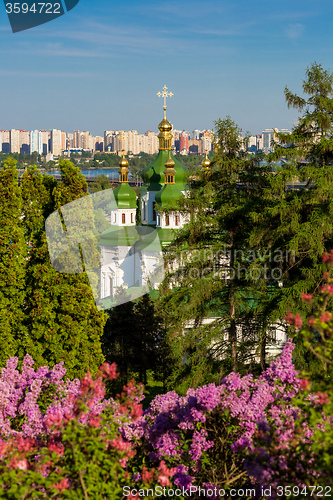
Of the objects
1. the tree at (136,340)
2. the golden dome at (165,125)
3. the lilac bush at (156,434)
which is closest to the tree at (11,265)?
the lilac bush at (156,434)

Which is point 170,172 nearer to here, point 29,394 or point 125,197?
point 125,197

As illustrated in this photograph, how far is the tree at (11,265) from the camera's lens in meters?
11.0

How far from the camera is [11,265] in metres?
11.0

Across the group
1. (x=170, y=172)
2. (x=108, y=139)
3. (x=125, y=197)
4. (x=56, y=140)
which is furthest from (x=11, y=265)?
(x=56, y=140)

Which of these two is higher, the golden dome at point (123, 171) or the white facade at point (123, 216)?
the golden dome at point (123, 171)

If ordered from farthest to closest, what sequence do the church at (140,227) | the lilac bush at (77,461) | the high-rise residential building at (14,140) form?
the high-rise residential building at (14,140)
the church at (140,227)
the lilac bush at (77,461)

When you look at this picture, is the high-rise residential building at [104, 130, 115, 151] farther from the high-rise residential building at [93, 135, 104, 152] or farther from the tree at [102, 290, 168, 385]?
the tree at [102, 290, 168, 385]

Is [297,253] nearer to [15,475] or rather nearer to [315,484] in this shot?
[315,484]

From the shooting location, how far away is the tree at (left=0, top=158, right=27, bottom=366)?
1098 centimetres

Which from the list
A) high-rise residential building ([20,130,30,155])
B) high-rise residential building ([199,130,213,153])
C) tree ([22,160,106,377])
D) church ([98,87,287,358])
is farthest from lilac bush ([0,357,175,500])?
high-rise residential building ([20,130,30,155])

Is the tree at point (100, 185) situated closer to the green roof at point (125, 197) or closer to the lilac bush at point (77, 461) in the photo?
the green roof at point (125, 197)

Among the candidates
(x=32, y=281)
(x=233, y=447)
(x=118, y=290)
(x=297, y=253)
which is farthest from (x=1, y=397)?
(x=118, y=290)

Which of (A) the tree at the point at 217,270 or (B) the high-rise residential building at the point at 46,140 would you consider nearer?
(A) the tree at the point at 217,270

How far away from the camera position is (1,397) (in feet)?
23.9
